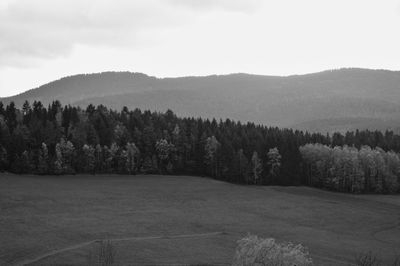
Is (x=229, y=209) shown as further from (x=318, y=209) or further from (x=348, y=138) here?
(x=348, y=138)

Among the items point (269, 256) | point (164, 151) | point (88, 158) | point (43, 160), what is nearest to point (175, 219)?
point (269, 256)

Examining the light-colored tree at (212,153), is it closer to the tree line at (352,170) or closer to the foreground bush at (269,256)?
the tree line at (352,170)

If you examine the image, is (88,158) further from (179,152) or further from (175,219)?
(175,219)

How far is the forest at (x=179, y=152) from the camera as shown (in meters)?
134

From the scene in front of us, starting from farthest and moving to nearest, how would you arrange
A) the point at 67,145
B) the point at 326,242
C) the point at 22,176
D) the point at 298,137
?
the point at 298,137
the point at 67,145
the point at 22,176
the point at 326,242

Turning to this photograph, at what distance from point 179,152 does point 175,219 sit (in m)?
61.2

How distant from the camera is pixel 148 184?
128 meters

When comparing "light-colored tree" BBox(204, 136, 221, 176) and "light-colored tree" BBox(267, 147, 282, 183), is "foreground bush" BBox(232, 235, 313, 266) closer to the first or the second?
"light-colored tree" BBox(267, 147, 282, 183)

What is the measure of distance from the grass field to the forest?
21.0 feet

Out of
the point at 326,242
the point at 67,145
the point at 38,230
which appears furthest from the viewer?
the point at 67,145

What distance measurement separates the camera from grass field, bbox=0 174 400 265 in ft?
225

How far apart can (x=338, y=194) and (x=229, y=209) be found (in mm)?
43557

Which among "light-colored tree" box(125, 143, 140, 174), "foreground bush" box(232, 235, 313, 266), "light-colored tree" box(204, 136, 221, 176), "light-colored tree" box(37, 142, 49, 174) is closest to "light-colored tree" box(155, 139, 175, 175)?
"light-colored tree" box(125, 143, 140, 174)

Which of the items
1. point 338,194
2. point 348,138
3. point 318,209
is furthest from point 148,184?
point 348,138
